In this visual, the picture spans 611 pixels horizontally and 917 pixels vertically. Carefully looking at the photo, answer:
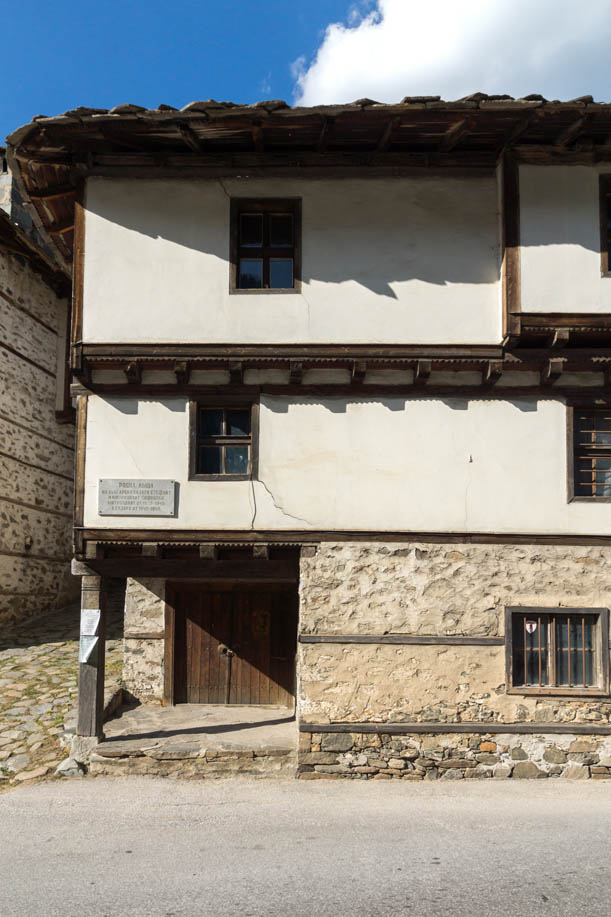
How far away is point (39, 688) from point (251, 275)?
706 centimetres

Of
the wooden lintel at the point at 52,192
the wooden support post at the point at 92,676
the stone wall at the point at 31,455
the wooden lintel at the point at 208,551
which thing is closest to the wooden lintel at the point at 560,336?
the wooden lintel at the point at 208,551

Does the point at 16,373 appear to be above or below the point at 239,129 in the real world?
below

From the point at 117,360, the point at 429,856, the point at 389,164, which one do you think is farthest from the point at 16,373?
the point at 429,856

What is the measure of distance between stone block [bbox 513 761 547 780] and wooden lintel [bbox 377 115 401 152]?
25.3 ft

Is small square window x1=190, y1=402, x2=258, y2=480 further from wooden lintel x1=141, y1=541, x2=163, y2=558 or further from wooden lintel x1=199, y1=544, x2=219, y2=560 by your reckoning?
wooden lintel x1=141, y1=541, x2=163, y2=558

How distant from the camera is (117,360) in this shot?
29.7 ft

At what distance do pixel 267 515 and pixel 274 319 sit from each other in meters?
2.44

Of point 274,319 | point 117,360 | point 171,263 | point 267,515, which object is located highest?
point 171,263

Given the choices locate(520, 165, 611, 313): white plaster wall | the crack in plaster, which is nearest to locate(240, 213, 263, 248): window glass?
the crack in plaster

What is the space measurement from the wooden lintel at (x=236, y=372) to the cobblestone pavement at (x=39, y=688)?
509cm

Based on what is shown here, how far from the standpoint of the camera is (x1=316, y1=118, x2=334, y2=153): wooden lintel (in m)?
8.63

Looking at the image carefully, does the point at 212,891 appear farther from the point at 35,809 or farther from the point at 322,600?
the point at 322,600

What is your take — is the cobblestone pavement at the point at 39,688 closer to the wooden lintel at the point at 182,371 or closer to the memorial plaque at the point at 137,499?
the memorial plaque at the point at 137,499

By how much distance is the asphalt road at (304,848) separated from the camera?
5133 millimetres
